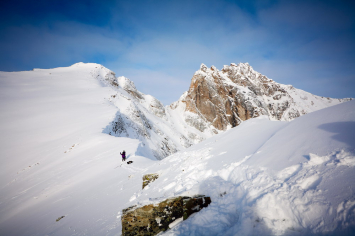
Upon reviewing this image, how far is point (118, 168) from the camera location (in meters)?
13.1

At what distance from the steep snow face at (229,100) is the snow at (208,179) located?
201 ft

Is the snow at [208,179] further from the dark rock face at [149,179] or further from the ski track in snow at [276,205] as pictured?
the dark rock face at [149,179]

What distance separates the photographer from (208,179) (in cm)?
562

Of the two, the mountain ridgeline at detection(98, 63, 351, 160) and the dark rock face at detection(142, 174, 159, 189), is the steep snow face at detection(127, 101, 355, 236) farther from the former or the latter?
the mountain ridgeline at detection(98, 63, 351, 160)

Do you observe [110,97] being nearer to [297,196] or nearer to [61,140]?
[61,140]

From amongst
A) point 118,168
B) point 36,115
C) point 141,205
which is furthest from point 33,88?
point 141,205

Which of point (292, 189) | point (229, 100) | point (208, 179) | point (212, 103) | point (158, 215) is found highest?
point (212, 103)

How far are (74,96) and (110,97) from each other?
813 centimetres

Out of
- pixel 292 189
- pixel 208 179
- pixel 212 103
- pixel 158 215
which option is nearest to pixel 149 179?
pixel 208 179

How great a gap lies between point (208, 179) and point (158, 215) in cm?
237

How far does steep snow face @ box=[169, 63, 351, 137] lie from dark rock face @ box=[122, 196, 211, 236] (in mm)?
69589

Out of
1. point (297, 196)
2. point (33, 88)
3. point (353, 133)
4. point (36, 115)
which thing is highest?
point (33, 88)

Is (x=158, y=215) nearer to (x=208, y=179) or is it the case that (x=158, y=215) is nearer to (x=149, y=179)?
(x=208, y=179)

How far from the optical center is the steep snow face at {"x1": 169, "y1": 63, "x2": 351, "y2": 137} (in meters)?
78.1
